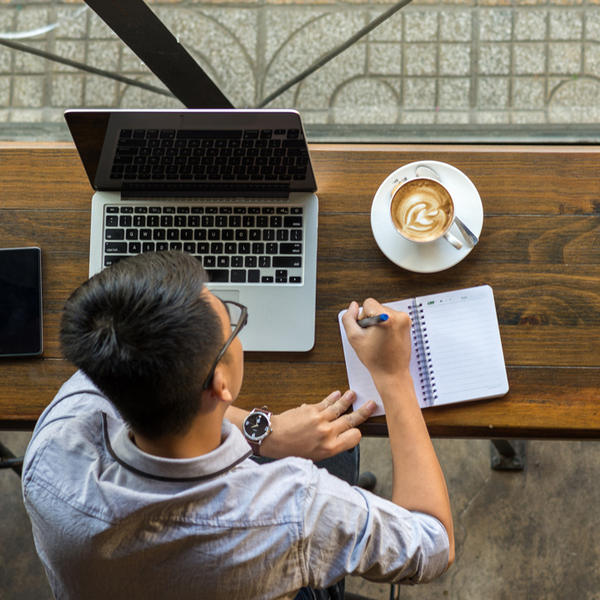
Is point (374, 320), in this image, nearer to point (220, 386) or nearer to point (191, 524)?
point (220, 386)

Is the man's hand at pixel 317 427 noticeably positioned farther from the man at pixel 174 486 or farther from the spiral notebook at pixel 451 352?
the man at pixel 174 486

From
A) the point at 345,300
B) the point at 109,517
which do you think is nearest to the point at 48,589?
the point at 109,517

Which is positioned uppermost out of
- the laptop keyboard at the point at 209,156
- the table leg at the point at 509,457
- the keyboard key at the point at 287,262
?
the laptop keyboard at the point at 209,156

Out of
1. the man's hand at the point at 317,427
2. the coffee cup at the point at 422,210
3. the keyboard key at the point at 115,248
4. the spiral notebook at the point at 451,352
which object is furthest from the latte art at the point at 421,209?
the keyboard key at the point at 115,248

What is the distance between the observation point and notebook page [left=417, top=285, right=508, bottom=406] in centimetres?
113

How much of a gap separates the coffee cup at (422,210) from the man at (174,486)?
0.41m

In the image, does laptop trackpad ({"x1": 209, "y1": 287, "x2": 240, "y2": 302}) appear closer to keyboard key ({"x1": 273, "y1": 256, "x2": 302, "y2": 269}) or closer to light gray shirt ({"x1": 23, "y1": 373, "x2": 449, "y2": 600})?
keyboard key ({"x1": 273, "y1": 256, "x2": 302, "y2": 269})

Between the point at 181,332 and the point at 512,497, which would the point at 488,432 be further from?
the point at 512,497

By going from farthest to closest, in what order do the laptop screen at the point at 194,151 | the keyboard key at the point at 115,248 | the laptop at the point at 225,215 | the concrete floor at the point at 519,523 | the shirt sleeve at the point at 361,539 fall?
the concrete floor at the point at 519,523
the keyboard key at the point at 115,248
the laptop at the point at 225,215
the laptop screen at the point at 194,151
the shirt sleeve at the point at 361,539

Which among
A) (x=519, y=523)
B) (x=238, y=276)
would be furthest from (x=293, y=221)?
(x=519, y=523)

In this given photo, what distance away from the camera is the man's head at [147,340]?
0.76m

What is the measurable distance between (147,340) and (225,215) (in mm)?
515

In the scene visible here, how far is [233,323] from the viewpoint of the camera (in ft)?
3.12

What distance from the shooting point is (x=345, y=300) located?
120cm
